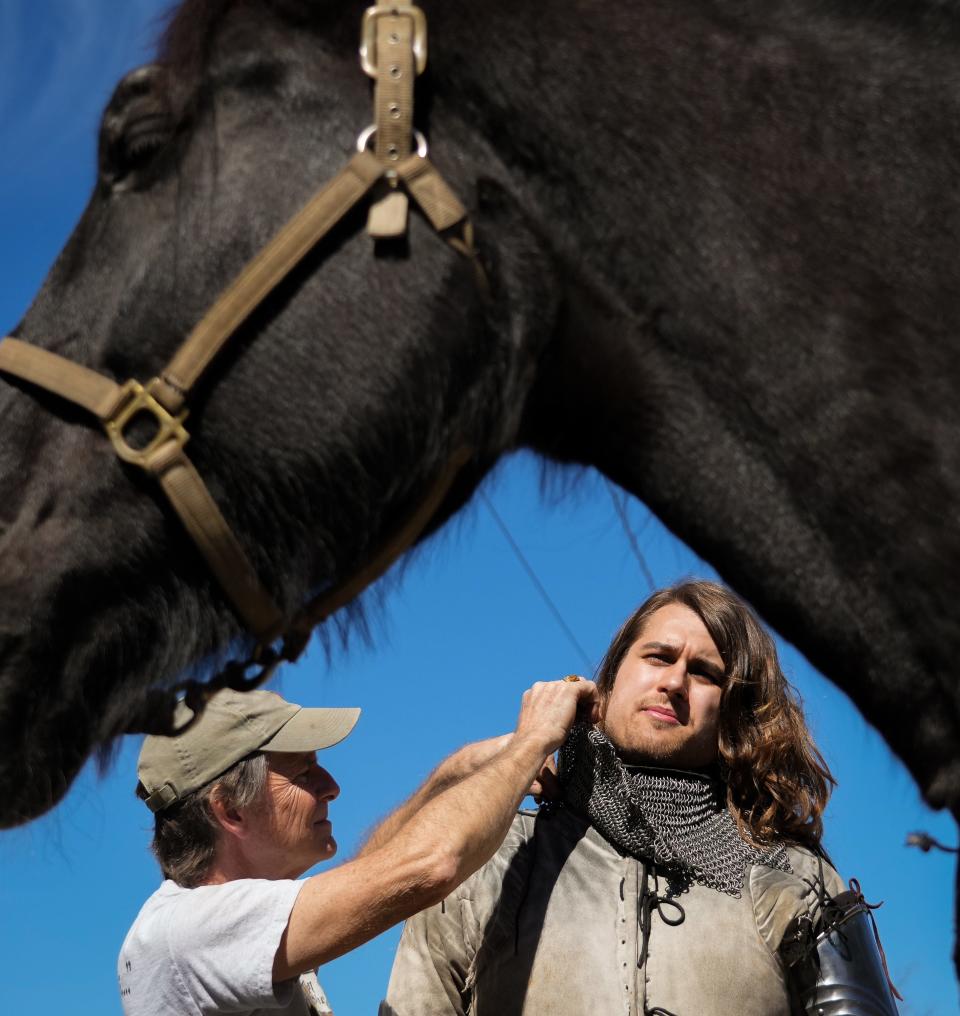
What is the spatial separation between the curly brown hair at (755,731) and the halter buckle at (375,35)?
1990 millimetres

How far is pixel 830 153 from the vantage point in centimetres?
164

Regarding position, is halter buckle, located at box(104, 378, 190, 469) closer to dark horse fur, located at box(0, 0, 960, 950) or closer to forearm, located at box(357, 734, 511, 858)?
dark horse fur, located at box(0, 0, 960, 950)

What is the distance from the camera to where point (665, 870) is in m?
3.06

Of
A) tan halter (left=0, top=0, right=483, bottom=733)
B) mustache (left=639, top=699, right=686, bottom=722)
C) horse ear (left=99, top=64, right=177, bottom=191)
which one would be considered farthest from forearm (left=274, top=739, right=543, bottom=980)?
horse ear (left=99, top=64, right=177, bottom=191)

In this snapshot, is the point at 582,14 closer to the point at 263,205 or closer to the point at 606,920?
the point at 263,205

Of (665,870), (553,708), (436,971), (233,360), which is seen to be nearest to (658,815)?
(665,870)

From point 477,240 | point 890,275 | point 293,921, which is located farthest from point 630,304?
point 293,921

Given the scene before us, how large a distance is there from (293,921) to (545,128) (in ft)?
5.96

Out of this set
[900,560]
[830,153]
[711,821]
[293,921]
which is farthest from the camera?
[711,821]

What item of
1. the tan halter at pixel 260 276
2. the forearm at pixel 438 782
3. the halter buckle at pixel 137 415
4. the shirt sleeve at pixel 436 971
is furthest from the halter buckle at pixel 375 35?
the shirt sleeve at pixel 436 971

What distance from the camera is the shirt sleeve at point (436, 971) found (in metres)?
3.04

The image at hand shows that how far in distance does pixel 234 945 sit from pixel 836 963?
51.6 inches

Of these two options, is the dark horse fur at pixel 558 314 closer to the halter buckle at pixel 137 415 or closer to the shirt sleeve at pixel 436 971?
the halter buckle at pixel 137 415

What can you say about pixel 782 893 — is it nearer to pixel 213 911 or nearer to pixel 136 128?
pixel 213 911
